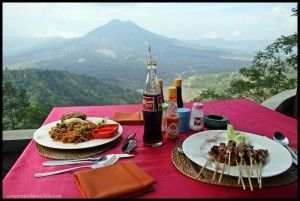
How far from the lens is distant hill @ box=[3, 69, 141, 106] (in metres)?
3.50

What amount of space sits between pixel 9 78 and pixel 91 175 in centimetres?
285

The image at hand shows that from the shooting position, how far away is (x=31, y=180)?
3.69 ft

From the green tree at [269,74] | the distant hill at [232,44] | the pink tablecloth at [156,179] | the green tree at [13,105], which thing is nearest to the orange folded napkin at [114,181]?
the pink tablecloth at [156,179]

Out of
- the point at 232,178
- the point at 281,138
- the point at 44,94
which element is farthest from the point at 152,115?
the point at 44,94

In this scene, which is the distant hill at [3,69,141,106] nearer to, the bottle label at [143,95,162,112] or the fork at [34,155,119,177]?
the bottle label at [143,95,162,112]

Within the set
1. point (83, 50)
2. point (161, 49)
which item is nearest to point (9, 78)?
point (83, 50)

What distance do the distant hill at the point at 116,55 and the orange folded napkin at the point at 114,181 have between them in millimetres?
2303

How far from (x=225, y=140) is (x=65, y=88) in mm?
2765

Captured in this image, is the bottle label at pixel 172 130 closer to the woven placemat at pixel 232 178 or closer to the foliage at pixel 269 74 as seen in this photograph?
the woven placemat at pixel 232 178

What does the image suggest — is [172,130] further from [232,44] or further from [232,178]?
[232,44]

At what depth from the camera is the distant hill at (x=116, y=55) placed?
372 centimetres

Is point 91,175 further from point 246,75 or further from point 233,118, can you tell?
point 246,75

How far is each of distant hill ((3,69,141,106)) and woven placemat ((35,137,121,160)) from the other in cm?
193

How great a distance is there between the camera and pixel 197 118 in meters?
1.64
